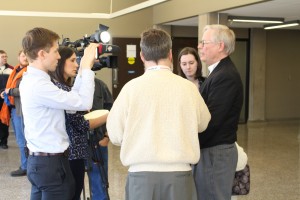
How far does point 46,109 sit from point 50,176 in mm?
344

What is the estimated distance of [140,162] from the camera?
1.75 metres

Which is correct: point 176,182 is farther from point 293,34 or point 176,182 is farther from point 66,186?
point 293,34

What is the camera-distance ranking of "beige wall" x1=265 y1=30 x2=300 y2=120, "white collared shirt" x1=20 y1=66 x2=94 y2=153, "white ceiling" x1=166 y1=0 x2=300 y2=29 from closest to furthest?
"white collared shirt" x1=20 y1=66 x2=94 y2=153 < "white ceiling" x1=166 y1=0 x2=300 y2=29 < "beige wall" x1=265 y1=30 x2=300 y2=120

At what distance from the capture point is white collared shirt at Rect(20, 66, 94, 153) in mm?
1910

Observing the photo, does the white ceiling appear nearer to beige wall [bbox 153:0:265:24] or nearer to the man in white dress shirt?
beige wall [bbox 153:0:265:24]

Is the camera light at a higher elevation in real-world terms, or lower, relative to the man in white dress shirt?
→ higher

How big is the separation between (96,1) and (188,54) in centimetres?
547

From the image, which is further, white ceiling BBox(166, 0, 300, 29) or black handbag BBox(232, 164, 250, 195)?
white ceiling BBox(166, 0, 300, 29)

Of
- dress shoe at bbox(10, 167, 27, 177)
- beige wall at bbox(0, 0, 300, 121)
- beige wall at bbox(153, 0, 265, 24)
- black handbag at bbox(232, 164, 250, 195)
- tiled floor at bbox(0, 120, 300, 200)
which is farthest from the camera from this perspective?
beige wall at bbox(0, 0, 300, 121)

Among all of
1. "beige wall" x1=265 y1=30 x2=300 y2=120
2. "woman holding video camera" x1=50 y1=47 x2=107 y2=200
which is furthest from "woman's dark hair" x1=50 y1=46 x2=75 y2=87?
"beige wall" x1=265 y1=30 x2=300 y2=120

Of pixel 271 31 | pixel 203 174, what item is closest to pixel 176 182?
pixel 203 174

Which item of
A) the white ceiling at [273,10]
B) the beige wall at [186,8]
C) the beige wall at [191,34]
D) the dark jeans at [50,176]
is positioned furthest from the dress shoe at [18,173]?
the white ceiling at [273,10]

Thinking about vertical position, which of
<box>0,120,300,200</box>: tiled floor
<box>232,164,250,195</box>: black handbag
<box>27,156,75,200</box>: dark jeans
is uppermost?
<box>27,156,75,200</box>: dark jeans

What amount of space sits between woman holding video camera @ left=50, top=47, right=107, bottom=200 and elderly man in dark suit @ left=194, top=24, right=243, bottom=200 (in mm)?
657
